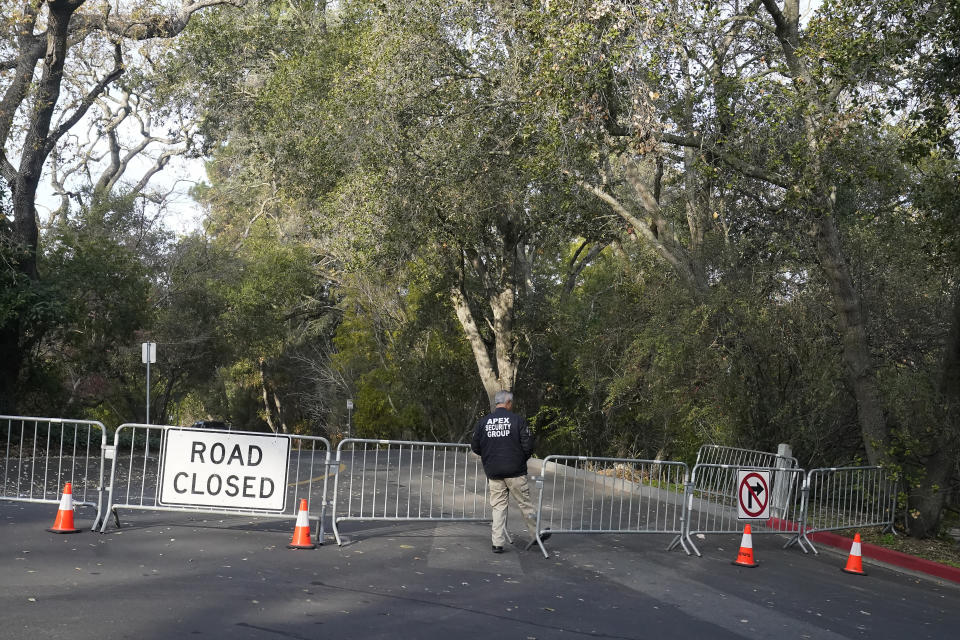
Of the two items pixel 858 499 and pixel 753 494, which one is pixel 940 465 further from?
pixel 753 494

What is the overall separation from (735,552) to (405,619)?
6.15 metres

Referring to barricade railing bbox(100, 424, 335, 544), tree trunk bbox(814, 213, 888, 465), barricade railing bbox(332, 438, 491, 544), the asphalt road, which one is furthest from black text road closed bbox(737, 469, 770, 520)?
barricade railing bbox(100, 424, 335, 544)

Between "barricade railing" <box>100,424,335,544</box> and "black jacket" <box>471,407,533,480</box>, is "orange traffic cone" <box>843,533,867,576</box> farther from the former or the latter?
"barricade railing" <box>100,424,335,544</box>

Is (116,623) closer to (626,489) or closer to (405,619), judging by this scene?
(405,619)

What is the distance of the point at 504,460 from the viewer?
33.8 ft

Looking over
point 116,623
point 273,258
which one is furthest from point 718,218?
point 273,258

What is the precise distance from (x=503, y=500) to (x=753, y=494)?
3358 mm

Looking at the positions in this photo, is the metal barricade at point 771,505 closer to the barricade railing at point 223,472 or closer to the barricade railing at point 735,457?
the barricade railing at point 735,457

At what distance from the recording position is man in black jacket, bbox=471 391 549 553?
33.7 feet

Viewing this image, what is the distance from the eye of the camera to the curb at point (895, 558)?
10961 mm

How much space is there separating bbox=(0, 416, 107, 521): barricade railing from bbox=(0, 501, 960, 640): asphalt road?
38.5 inches

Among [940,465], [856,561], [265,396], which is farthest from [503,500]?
[265,396]

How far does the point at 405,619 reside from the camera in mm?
6816

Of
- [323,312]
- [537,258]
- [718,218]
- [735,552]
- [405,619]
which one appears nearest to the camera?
[405,619]
